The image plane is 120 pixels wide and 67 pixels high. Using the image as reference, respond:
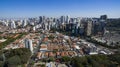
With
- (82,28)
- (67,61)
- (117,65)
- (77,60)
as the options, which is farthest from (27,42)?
(82,28)

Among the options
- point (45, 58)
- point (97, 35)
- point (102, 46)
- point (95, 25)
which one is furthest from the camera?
point (95, 25)

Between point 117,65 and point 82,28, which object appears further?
point 82,28

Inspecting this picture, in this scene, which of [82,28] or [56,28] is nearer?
[82,28]

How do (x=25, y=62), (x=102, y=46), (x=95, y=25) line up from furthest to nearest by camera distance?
1. (x=95, y=25)
2. (x=102, y=46)
3. (x=25, y=62)

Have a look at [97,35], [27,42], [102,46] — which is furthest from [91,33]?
[27,42]

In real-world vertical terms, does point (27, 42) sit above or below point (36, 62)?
above

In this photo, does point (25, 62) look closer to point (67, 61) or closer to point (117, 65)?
point (67, 61)

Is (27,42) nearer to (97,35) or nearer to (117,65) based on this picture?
(117,65)

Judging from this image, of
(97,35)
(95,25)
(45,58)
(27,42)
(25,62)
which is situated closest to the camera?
(25,62)

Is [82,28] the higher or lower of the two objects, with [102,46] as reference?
higher
